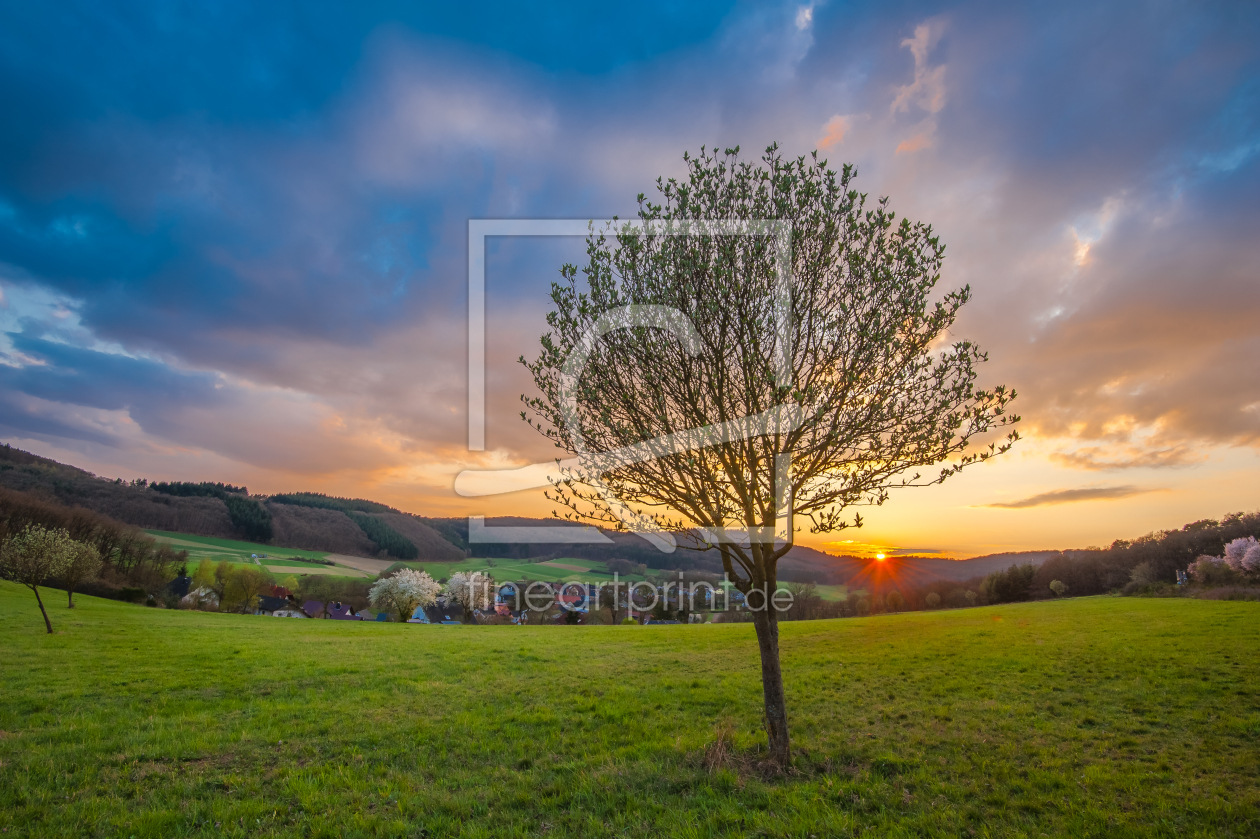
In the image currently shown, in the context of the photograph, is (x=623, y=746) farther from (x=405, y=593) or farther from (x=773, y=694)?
(x=405, y=593)

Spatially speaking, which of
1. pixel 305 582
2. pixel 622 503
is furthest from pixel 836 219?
pixel 305 582

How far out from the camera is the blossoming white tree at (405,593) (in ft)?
233

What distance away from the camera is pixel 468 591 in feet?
257

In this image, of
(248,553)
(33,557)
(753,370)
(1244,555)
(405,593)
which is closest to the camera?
(753,370)

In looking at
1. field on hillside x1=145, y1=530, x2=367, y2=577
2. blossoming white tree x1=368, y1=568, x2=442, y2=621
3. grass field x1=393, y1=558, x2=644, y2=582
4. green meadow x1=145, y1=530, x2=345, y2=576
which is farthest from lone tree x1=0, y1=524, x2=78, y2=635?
green meadow x1=145, y1=530, x2=345, y2=576

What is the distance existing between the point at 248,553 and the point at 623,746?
131 metres

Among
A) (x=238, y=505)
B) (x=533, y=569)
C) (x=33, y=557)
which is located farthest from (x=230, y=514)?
(x=33, y=557)

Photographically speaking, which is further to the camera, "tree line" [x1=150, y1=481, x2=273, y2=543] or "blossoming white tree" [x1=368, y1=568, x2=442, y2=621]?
"tree line" [x1=150, y1=481, x2=273, y2=543]

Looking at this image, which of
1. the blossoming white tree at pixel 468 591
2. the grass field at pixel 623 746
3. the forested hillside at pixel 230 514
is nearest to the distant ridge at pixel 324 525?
the forested hillside at pixel 230 514

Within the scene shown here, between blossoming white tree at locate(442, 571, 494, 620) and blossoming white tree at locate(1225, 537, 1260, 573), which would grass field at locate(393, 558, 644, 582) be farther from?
blossoming white tree at locate(1225, 537, 1260, 573)

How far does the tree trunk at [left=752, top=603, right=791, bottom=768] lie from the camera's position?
9742 millimetres

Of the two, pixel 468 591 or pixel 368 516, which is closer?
pixel 468 591

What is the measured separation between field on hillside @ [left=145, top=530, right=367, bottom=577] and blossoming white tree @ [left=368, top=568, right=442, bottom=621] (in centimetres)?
2962

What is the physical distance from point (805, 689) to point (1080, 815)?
32.1ft
